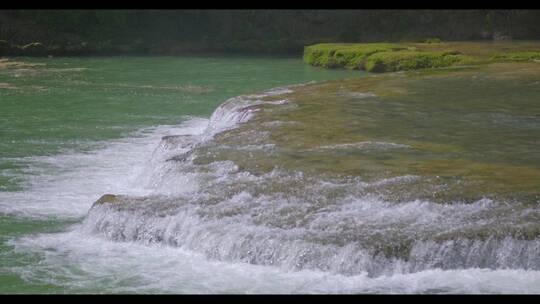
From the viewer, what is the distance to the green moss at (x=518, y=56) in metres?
30.8

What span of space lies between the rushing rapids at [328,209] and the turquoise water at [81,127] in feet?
3.54

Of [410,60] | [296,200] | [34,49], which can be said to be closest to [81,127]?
[296,200]

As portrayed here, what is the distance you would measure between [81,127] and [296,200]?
41.8 feet

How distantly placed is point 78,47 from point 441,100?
3422cm

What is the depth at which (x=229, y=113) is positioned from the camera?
798 inches

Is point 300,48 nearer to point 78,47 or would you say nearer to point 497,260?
point 78,47

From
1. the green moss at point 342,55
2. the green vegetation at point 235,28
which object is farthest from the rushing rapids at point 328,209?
the green vegetation at point 235,28

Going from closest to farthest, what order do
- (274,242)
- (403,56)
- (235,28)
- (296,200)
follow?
(274,242), (296,200), (403,56), (235,28)

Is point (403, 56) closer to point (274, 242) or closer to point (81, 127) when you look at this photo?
point (81, 127)

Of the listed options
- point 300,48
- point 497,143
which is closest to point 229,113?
point 497,143

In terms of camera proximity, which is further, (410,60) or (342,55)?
(342,55)

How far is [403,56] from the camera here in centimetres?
3528

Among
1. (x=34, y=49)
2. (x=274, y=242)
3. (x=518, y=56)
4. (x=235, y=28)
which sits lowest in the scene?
(x=34, y=49)

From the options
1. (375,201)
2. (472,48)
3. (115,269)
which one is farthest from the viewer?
(472,48)
